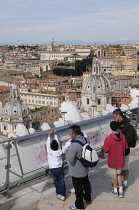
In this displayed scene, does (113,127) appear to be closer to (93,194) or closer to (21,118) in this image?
(93,194)

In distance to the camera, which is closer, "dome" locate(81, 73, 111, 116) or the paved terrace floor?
the paved terrace floor

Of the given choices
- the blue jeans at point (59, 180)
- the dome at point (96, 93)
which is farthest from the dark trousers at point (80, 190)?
the dome at point (96, 93)

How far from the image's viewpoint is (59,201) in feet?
9.77

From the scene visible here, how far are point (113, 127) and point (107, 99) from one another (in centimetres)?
2974

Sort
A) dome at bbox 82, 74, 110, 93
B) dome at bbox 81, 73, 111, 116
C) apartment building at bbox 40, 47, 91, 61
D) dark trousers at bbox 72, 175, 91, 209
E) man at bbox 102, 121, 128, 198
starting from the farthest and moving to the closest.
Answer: apartment building at bbox 40, 47, 91, 61 → dome at bbox 82, 74, 110, 93 → dome at bbox 81, 73, 111, 116 → man at bbox 102, 121, 128, 198 → dark trousers at bbox 72, 175, 91, 209

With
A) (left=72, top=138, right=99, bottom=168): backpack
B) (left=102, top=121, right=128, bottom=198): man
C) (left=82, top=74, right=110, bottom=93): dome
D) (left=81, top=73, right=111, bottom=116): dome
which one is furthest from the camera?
(left=82, top=74, right=110, bottom=93): dome

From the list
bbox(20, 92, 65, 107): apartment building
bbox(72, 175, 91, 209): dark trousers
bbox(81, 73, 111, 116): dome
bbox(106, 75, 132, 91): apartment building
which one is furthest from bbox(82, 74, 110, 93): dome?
bbox(72, 175, 91, 209): dark trousers

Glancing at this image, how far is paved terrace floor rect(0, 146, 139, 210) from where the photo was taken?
2873 mm

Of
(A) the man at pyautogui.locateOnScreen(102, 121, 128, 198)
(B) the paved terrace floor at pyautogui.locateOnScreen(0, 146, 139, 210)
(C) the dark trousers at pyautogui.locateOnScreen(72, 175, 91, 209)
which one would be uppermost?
(A) the man at pyautogui.locateOnScreen(102, 121, 128, 198)

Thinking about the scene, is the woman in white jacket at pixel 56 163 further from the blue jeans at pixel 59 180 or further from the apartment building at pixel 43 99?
the apartment building at pixel 43 99

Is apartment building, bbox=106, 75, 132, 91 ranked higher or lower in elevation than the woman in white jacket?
lower

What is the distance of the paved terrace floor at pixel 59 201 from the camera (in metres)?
2.87

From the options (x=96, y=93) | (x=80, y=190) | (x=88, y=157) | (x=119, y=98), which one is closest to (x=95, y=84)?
(x=96, y=93)

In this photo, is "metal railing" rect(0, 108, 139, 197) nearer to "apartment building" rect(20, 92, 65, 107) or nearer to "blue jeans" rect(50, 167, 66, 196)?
"blue jeans" rect(50, 167, 66, 196)
